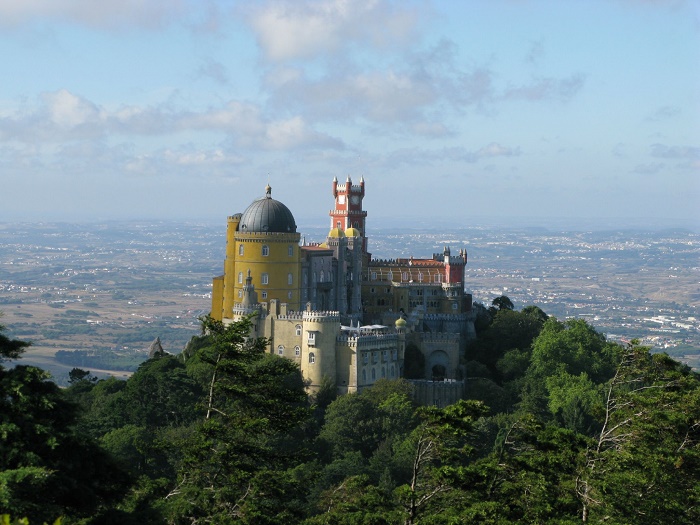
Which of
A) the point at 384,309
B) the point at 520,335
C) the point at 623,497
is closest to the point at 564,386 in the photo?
the point at 520,335

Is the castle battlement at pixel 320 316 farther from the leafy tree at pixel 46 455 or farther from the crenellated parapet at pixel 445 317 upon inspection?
the leafy tree at pixel 46 455

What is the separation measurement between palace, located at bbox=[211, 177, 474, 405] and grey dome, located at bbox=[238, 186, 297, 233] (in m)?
0.07

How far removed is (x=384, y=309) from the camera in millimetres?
100500

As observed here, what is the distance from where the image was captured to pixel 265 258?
90.4 m

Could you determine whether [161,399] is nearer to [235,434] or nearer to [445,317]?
[445,317]

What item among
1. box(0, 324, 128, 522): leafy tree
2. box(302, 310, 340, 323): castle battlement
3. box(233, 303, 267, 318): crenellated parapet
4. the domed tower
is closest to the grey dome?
the domed tower

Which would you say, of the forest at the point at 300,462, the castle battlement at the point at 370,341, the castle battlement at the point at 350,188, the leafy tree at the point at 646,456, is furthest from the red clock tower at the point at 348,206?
the leafy tree at the point at 646,456

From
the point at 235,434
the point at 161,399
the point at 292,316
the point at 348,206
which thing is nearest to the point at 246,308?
the point at 292,316

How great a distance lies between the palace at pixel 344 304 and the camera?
84.2 meters

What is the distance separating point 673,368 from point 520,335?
1860 inches

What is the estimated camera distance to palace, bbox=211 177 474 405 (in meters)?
84.2

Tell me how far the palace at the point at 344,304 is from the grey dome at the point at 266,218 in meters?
0.07

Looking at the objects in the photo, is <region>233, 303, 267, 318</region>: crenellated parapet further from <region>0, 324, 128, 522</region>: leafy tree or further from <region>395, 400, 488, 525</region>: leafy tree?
<region>0, 324, 128, 522</region>: leafy tree

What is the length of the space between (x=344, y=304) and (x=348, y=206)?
16768 millimetres
